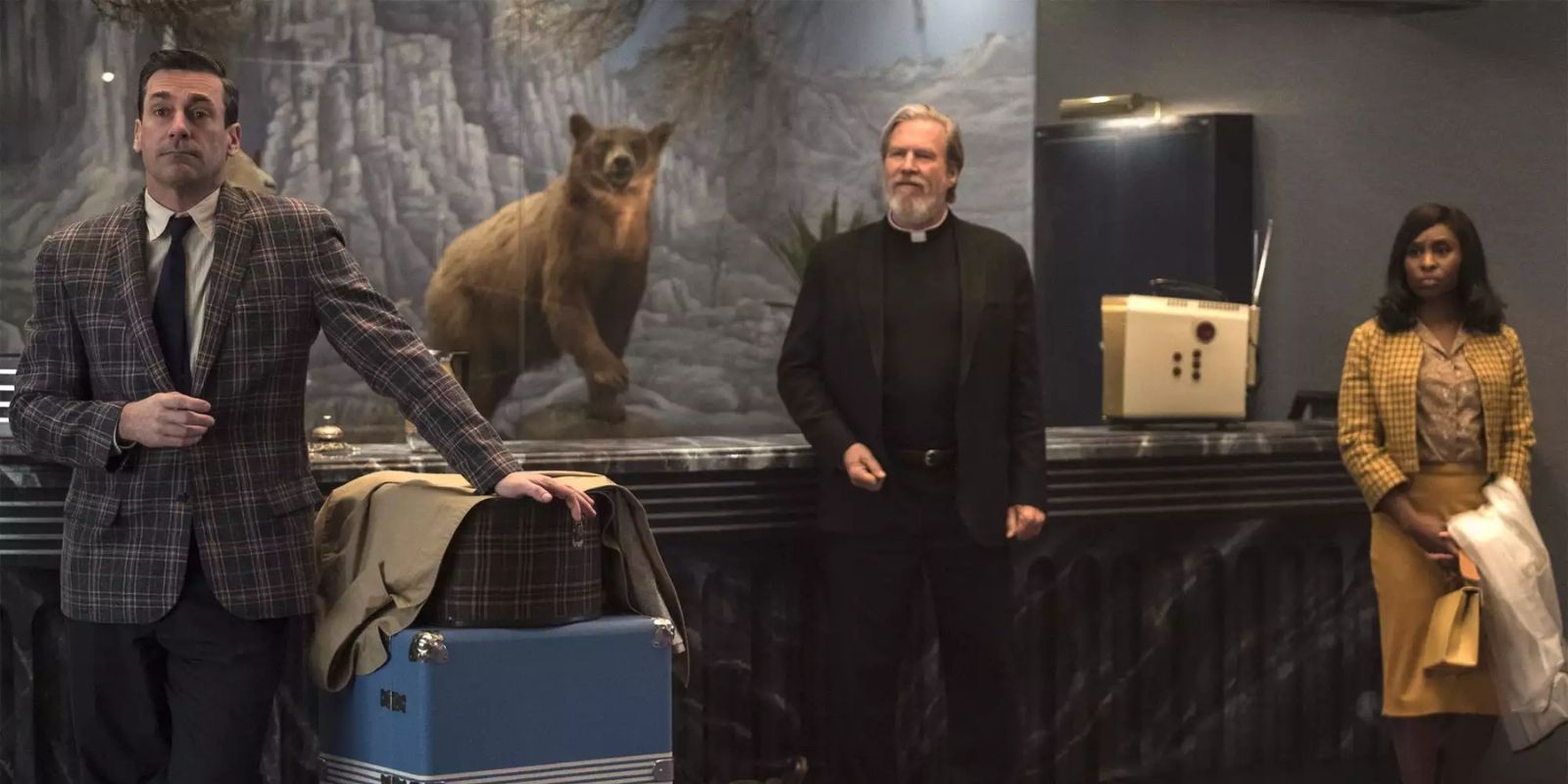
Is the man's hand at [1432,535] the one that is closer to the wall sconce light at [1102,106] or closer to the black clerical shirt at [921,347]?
the black clerical shirt at [921,347]

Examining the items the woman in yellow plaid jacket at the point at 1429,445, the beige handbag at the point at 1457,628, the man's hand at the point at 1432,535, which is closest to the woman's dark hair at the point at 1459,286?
the woman in yellow plaid jacket at the point at 1429,445

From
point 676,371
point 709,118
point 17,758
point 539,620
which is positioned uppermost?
point 709,118

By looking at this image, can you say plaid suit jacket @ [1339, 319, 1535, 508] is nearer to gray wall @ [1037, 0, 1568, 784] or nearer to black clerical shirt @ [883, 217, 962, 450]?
gray wall @ [1037, 0, 1568, 784]

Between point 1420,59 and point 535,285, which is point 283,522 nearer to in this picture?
point 535,285

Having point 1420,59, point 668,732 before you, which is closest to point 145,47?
point 668,732

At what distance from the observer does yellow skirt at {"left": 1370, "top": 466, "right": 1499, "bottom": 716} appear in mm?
4047

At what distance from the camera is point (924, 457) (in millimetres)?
3645

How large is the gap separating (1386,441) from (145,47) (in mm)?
2997

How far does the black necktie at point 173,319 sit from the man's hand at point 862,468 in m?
1.39

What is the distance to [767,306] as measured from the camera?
4.60 metres

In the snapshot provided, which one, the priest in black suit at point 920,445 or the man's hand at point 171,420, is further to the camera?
the priest in black suit at point 920,445

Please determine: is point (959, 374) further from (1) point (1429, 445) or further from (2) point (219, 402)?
(2) point (219, 402)

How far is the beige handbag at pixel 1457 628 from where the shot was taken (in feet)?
12.9

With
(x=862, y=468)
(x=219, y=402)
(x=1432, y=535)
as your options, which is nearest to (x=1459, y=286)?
(x=1432, y=535)
